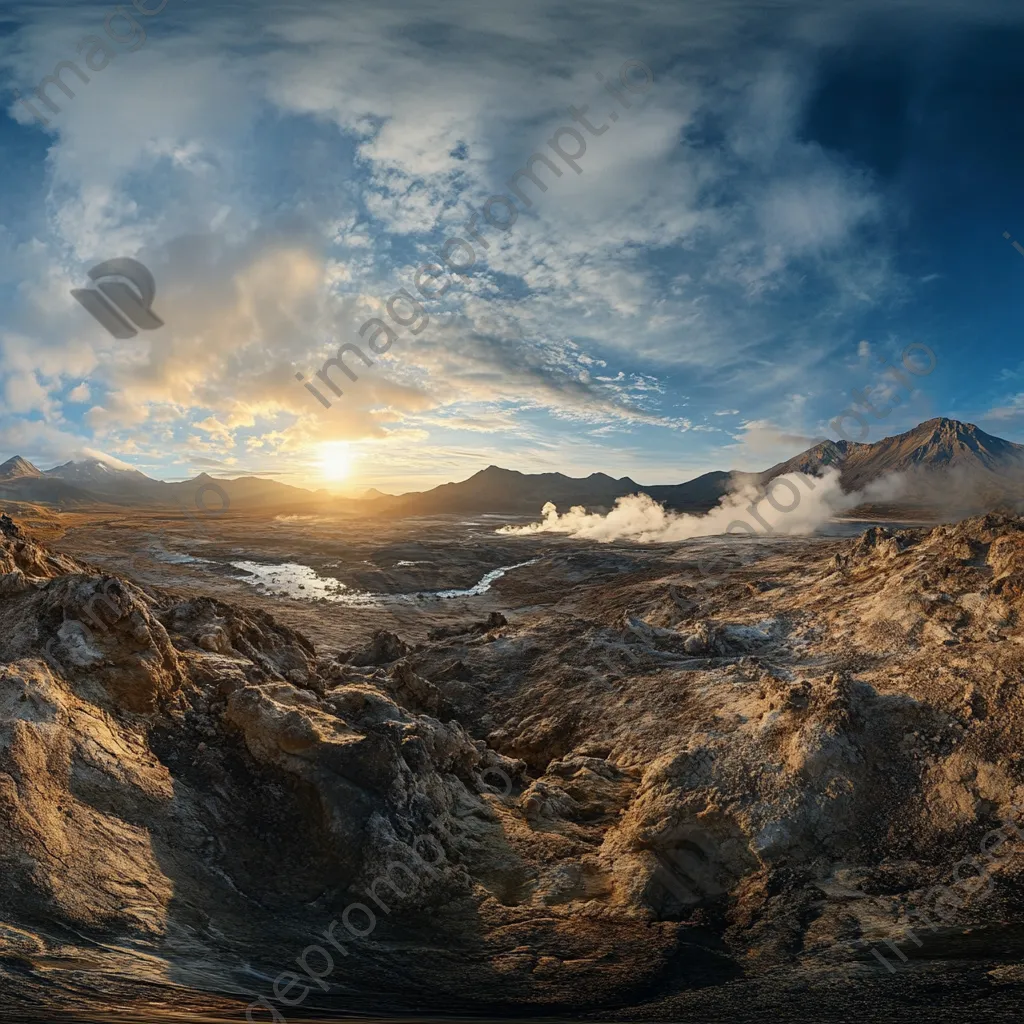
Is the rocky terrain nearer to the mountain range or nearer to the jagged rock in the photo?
the jagged rock

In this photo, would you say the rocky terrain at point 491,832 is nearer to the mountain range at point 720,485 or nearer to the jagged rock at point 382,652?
the jagged rock at point 382,652

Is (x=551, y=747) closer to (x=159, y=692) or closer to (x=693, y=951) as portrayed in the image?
(x=693, y=951)

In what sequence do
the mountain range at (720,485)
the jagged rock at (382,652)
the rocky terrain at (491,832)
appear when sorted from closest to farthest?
the rocky terrain at (491,832) → the jagged rock at (382,652) → the mountain range at (720,485)

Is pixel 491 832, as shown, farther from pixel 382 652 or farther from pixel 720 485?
pixel 720 485

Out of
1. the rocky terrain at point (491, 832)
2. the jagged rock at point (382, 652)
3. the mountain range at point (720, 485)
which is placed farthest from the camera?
the mountain range at point (720, 485)

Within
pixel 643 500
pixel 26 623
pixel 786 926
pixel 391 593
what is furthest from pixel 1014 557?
pixel 643 500

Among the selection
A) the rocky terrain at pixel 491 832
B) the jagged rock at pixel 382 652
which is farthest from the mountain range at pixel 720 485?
the rocky terrain at pixel 491 832

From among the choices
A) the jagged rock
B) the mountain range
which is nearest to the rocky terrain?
the jagged rock

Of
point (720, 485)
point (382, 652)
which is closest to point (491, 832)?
point (382, 652)
